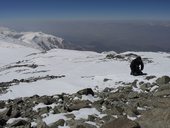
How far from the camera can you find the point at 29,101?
1786 cm

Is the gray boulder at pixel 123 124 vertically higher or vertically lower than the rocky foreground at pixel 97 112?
higher

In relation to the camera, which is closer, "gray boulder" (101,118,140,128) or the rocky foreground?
"gray boulder" (101,118,140,128)

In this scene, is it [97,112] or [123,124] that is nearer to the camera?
[123,124]

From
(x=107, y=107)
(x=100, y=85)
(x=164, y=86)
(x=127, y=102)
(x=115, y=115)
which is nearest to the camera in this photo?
(x=115, y=115)

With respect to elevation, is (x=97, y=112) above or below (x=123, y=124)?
below

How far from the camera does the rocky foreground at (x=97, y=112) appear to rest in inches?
409

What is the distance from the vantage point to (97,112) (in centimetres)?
1323

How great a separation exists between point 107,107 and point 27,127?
372 cm

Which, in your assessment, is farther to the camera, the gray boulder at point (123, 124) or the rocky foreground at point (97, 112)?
the rocky foreground at point (97, 112)

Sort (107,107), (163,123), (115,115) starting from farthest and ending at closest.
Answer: (107,107)
(115,115)
(163,123)

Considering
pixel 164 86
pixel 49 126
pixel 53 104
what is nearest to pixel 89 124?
pixel 49 126

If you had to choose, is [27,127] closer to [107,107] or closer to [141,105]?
[107,107]

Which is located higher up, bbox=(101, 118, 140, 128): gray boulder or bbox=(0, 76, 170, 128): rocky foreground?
bbox=(101, 118, 140, 128): gray boulder

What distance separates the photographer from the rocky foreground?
10.4m
